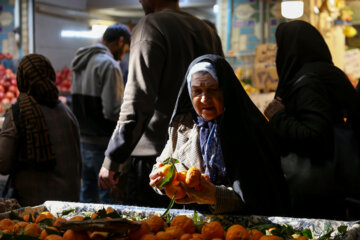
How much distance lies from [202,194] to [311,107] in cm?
90

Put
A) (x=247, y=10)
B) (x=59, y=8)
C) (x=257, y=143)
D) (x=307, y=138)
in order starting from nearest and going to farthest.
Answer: (x=257, y=143), (x=307, y=138), (x=247, y=10), (x=59, y=8)

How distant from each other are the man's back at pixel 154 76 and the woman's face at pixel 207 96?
0.61m

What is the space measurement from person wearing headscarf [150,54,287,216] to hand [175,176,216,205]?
68 mm

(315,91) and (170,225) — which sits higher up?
(315,91)

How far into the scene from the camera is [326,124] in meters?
2.60

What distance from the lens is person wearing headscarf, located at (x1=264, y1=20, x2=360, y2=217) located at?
2.60 m

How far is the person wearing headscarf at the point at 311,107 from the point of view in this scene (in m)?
2.60

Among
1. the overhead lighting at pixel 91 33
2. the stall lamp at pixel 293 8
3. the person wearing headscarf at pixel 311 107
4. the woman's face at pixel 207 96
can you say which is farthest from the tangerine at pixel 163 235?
the overhead lighting at pixel 91 33

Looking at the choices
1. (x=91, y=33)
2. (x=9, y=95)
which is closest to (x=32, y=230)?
(x=9, y=95)

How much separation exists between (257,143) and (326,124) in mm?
531

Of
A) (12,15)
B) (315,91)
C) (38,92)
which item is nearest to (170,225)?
(315,91)

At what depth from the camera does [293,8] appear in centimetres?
605

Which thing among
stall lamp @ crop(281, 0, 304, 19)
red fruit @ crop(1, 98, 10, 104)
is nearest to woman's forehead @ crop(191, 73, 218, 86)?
red fruit @ crop(1, 98, 10, 104)

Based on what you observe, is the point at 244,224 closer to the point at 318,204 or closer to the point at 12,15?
the point at 318,204
